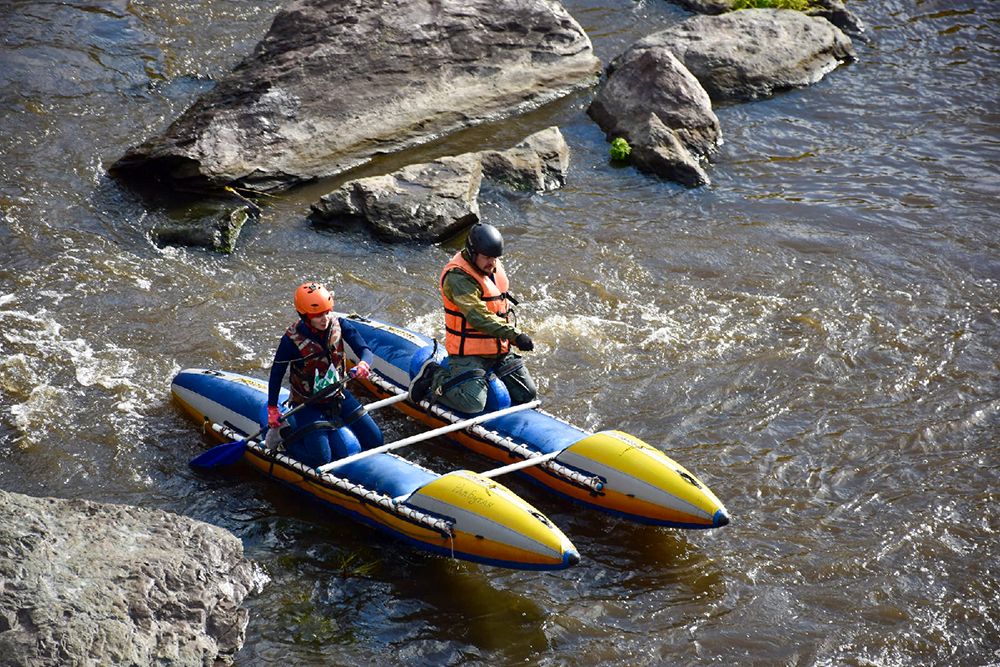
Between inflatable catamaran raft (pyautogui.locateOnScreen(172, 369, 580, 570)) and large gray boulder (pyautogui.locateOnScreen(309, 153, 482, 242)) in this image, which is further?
large gray boulder (pyautogui.locateOnScreen(309, 153, 482, 242))

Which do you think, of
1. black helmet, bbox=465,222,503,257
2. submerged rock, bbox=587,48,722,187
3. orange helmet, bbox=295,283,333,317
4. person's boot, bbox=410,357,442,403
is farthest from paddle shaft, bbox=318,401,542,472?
submerged rock, bbox=587,48,722,187

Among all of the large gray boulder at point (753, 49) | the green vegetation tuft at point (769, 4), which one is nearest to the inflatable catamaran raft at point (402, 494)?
the large gray boulder at point (753, 49)

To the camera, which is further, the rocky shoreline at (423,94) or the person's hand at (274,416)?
the rocky shoreline at (423,94)

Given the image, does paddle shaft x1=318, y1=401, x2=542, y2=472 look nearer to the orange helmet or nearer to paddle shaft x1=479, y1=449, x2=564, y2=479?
paddle shaft x1=479, y1=449, x2=564, y2=479

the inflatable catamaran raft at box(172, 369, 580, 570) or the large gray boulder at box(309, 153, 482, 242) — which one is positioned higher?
the large gray boulder at box(309, 153, 482, 242)

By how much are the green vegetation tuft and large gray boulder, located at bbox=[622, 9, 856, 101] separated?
0.54 metres

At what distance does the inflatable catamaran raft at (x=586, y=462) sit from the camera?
579 centimetres

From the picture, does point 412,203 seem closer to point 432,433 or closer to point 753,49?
point 432,433

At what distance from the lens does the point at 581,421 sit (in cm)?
722

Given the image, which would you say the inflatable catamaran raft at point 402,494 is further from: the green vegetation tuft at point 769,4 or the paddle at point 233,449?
the green vegetation tuft at point 769,4

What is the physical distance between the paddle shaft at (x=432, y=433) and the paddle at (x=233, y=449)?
0.46 meters

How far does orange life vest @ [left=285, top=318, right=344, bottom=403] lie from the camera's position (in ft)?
19.6

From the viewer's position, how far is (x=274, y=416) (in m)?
6.09

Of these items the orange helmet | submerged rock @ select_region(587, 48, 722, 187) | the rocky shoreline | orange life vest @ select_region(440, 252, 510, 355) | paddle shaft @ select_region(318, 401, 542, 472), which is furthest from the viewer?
submerged rock @ select_region(587, 48, 722, 187)
